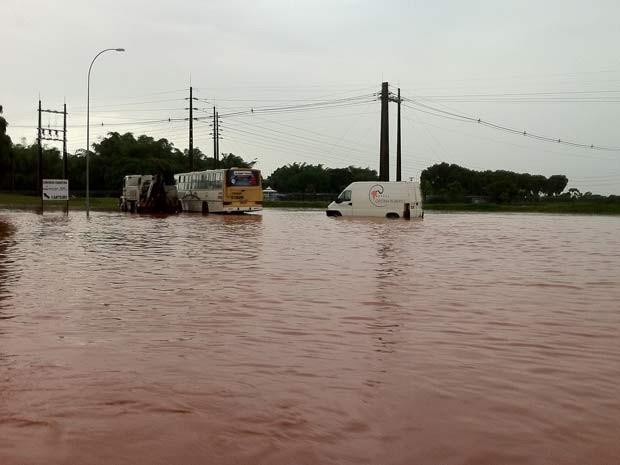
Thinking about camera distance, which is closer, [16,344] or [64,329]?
[16,344]

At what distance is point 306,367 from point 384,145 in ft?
150

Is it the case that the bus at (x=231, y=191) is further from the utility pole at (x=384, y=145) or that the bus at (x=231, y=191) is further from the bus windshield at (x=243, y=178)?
the utility pole at (x=384, y=145)

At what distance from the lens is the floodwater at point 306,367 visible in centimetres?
405

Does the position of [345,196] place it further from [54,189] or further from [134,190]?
[54,189]

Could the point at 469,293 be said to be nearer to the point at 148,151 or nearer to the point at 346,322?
the point at 346,322

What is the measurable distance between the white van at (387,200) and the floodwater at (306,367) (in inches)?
1023

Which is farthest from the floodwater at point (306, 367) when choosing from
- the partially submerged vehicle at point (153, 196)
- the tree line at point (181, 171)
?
the tree line at point (181, 171)

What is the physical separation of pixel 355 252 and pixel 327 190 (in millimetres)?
114093

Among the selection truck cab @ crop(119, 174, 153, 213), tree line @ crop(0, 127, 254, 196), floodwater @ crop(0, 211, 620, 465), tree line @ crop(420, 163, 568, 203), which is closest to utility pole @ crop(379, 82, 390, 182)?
truck cab @ crop(119, 174, 153, 213)

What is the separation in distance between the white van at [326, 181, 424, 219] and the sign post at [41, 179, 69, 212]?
1841 centimetres

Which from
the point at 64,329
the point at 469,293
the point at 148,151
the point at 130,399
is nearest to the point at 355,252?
the point at 469,293

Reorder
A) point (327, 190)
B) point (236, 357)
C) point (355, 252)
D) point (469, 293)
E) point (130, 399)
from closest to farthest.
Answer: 1. point (130, 399)
2. point (236, 357)
3. point (469, 293)
4. point (355, 252)
5. point (327, 190)

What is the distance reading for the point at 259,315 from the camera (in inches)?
325

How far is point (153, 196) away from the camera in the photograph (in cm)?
4831
